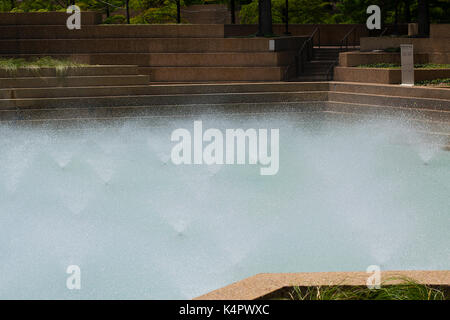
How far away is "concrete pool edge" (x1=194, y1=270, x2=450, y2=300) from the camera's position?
17.6ft

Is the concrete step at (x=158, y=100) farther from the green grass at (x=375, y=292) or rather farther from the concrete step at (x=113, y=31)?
the green grass at (x=375, y=292)

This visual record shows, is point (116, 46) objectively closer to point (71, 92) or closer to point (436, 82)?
point (71, 92)

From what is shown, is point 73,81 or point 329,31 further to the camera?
point 329,31

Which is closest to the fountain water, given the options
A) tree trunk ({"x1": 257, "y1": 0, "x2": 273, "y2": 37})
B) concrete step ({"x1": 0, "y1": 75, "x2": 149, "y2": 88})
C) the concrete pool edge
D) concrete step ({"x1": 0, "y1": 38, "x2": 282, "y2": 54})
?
the concrete pool edge

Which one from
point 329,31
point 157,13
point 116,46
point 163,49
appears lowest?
point 163,49

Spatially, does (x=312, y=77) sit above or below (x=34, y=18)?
below

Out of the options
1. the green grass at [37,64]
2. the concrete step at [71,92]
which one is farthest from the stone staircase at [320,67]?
the green grass at [37,64]

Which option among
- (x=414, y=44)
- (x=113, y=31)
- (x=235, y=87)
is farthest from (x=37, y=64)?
(x=414, y=44)

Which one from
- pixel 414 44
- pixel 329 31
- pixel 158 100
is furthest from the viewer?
pixel 329 31

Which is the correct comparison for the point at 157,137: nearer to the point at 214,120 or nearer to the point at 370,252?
the point at 214,120

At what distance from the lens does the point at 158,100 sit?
72.2 feet

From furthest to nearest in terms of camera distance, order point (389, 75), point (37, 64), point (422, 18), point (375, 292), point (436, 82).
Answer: point (422, 18) < point (37, 64) < point (389, 75) < point (436, 82) < point (375, 292)

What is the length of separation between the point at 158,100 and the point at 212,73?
134 inches

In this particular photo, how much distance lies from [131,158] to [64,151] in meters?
2.09
